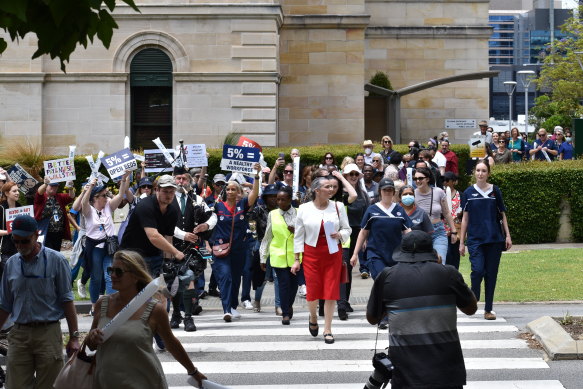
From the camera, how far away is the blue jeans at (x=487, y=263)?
1299cm

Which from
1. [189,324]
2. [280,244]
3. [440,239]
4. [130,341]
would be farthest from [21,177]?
[130,341]

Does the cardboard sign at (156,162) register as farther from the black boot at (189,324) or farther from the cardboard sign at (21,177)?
the black boot at (189,324)

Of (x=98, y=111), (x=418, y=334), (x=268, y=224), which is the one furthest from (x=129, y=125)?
(x=418, y=334)

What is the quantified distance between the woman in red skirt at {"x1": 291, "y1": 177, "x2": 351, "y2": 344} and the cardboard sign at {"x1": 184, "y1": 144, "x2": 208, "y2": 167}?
22.0 feet

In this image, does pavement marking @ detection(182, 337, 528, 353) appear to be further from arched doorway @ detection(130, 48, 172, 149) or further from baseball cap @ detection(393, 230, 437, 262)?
arched doorway @ detection(130, 48, 172, 149)

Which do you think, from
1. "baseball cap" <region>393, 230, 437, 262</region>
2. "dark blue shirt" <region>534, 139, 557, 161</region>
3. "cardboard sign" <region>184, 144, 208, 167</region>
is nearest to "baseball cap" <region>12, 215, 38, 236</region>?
"baseball cap" <region>393, 230, 437, 262</region>

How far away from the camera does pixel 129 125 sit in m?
28.7

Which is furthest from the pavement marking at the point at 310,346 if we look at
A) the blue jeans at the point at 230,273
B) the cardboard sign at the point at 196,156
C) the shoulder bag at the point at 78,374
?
the cardboard sign at the point at 196,156

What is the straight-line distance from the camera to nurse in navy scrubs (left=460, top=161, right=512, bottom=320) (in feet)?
42.6

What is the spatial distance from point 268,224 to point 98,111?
15.9 meters

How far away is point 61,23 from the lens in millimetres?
5895

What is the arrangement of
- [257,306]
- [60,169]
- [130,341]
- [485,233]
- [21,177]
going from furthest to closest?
1. [21,177]
2. [60,169]
3. [257,306]
4. [485,233]
5. [130,341]

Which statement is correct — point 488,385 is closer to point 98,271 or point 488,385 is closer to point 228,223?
point 228,223

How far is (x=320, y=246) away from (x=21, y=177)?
7128 mm
